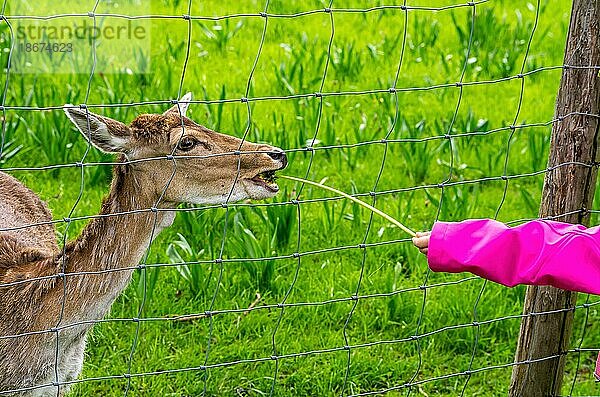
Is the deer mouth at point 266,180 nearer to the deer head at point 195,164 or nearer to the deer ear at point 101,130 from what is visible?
the deer head at point 195,164

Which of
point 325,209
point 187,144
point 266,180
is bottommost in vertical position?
point 325,209

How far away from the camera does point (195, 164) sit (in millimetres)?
3373

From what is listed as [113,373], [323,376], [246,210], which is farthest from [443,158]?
[113,373]

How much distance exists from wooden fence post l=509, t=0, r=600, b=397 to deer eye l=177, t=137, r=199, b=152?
1250mm

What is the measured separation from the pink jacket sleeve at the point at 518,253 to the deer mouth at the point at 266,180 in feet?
3.00

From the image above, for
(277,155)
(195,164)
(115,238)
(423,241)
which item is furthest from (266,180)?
(423,241)

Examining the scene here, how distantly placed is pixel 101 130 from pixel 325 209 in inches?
67.6

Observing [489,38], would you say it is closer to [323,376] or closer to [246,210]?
[246,210]

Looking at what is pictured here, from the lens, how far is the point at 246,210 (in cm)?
464

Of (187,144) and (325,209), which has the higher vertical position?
(187,144)

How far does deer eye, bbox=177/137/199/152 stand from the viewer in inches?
132

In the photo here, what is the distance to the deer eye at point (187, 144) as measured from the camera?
11.0ft

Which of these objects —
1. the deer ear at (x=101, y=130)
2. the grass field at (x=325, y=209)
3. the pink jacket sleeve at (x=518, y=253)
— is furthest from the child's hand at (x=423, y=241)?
the deer ear at (x=101, y=130)

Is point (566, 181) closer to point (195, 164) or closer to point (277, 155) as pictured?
point (277, 155)
